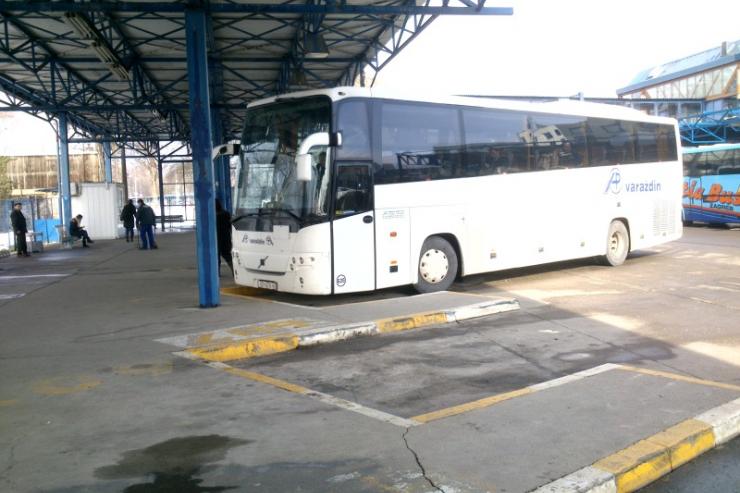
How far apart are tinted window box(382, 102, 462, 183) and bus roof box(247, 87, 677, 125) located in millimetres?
168

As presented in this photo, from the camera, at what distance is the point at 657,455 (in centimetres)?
449

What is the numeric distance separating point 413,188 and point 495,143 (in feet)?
7.96

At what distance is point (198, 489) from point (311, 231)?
6468 mm

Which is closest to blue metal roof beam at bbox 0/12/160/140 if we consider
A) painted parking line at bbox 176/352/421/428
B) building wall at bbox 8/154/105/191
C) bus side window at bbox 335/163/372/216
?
bus side window at bbox 335/163/372/216

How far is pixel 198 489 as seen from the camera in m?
4.11

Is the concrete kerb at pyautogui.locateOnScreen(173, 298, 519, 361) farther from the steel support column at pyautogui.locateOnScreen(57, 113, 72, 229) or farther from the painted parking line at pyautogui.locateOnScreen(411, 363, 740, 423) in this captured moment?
the steel support column at pyautogui.locateOnScreen(57, 113, 72, 229)

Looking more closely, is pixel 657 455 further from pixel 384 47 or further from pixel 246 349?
pixel 384 47

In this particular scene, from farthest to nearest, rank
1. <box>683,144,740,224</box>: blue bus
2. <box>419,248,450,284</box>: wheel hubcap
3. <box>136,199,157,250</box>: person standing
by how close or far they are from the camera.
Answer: <box>683,144,740,224</box>: blue bus → <box>136,199,157,250</box>: person standing → <box>419,248,450,284</box>: wheel hubcap

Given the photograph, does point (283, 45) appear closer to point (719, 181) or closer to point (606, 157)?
point (606, 157)

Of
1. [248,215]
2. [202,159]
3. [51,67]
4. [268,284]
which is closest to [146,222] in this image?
[51,67]

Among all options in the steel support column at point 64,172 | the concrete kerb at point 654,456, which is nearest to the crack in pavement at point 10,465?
the concrete kerb at point 654,456

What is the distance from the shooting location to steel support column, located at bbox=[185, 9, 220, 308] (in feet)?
34.3

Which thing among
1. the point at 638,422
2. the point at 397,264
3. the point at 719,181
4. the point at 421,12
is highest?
the point at 421,12

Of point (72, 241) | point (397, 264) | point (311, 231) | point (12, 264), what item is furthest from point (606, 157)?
point (72, 241)
